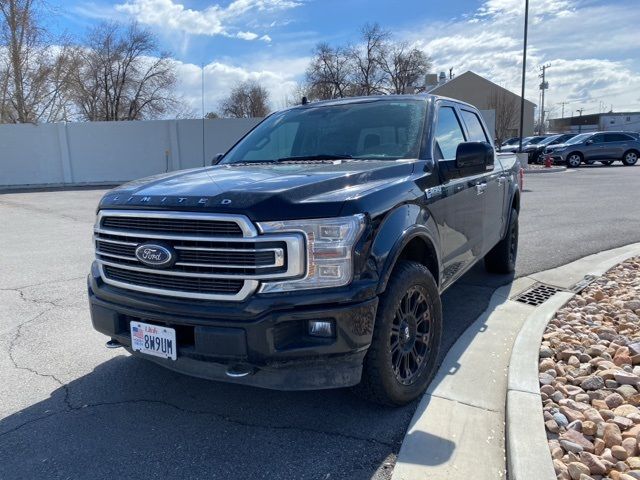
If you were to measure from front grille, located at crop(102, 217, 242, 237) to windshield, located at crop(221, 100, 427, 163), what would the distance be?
4.63 ft

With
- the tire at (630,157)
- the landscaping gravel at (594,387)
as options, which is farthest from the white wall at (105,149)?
the landscaping gravel at (594,387)

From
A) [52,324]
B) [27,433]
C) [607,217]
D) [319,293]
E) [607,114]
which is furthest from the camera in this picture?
[607,114]

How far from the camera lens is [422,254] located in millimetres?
3428

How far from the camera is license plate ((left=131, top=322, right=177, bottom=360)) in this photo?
2719 mm

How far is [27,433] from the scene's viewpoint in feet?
9.64

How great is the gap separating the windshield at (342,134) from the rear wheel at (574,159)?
27.3 m

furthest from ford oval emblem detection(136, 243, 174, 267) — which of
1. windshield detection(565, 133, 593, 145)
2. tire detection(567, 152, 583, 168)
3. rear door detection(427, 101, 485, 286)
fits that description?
windshield detection(565, 133, 593, 145)

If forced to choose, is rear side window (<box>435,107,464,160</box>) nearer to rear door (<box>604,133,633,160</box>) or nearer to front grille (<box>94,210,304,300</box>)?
front grille (<box>94,210,304,300</box>)

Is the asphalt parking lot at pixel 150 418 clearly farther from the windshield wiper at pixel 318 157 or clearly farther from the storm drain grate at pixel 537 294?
the windshield wiper at pixel 318 157

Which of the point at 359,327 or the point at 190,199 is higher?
the point at 190,199

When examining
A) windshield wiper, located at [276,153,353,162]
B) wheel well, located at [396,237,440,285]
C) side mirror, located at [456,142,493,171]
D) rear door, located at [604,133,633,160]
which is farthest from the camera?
rear door, located at [604,133,633,160]

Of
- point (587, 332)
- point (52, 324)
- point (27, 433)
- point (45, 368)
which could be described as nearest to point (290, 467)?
point (27, 433)

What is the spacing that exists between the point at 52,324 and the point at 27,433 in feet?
6.35

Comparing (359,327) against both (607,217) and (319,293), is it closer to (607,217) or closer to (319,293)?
(319,293)
